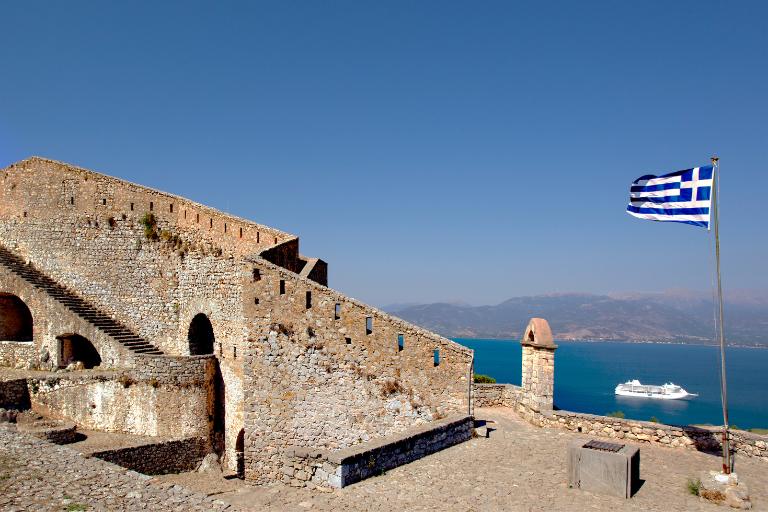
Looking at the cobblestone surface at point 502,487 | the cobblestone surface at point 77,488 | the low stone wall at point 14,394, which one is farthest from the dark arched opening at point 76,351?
the cobblestone surface at point 502,487

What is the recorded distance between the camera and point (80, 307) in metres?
21.0

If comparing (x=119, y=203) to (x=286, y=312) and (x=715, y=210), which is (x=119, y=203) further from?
(x=715, y=210)

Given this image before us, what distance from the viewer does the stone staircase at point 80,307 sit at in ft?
66.1

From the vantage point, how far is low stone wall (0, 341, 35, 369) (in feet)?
66.2

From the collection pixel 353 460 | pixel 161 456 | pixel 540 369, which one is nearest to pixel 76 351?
pixel 161 456

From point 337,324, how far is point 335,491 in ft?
16.9

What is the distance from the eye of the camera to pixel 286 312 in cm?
1412

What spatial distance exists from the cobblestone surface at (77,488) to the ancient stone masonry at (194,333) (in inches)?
82.8

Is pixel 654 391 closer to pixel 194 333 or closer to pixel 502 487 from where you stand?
pixel 194 333

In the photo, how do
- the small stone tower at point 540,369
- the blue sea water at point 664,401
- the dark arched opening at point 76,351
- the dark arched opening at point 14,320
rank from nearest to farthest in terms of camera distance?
the small stone tower at point 540,369 < the dark arched opening at point 76,351 < the dark arched opening at point 14,320 < the blue sea water at point 664,401

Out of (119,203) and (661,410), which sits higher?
(119,203)

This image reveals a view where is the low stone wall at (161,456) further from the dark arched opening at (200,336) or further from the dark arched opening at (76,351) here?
the dark arched opening at (76,351)

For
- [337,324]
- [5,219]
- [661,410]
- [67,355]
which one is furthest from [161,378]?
[661,410]

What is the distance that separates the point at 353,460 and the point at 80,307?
52.2ft
